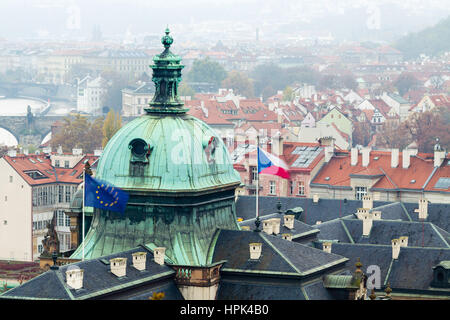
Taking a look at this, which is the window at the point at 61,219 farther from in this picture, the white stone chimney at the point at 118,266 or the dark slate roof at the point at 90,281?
the white stone chimney at the point at 118,266

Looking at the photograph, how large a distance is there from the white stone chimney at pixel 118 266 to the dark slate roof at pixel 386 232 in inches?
1114

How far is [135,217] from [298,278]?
859cm

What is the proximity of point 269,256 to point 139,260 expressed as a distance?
19.6ft

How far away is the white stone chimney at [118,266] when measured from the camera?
217ft

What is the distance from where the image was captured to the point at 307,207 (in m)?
110

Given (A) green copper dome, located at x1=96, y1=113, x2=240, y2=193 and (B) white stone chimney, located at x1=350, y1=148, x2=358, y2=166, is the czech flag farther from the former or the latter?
(B) white stone chimney, located at x1=350, y1=148, x2=358, y2=166

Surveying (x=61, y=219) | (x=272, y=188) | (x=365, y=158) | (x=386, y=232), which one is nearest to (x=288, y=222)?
(x=386, y=232)

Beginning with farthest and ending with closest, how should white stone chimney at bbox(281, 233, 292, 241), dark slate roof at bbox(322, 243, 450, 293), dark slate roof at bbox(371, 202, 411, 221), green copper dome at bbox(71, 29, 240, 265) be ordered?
dark slate roof at bbox(371, 202, 411, 221) < dark slate roof at bbox(322, 243, 450, 293) < white stone chimney at bbox(281, 233, 292, 241) < green copper dome at bbox(71, 29, 240, 265)

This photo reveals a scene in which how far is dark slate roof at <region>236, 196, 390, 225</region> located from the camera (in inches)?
4254

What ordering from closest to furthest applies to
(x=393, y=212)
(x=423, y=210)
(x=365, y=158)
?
1. (x=423, y=210)
2. (x=393, y=212)
3. (x=365, y=158)

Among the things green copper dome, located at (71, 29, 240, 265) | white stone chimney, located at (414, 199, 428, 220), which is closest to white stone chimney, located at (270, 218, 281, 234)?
green copper dome, located at (71, 29, 240, 265)

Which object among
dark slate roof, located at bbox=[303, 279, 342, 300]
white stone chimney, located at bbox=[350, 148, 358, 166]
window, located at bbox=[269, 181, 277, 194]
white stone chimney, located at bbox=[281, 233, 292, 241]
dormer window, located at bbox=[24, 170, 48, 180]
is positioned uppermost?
white stone chimney, located at bbox=[350, 148, 358, 166]

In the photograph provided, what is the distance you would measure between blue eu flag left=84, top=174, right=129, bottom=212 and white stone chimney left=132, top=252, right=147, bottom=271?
4123mm

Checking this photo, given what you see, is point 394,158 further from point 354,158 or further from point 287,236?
point 287,236
